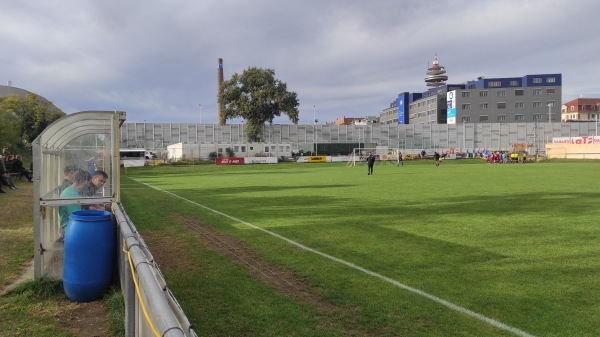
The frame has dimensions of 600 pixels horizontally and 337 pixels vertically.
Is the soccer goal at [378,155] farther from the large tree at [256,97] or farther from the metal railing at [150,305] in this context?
the metal railing at [150,305]

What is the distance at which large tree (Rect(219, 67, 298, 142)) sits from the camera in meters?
74.2

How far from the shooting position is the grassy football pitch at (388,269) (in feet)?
15.9

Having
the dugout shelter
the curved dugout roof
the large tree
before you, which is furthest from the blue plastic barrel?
the large tree

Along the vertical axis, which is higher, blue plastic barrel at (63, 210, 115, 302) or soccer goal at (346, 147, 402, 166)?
soccer goal at (346, 147, 402, 166)

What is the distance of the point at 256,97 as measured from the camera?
7412cm

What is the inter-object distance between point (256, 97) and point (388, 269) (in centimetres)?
6912

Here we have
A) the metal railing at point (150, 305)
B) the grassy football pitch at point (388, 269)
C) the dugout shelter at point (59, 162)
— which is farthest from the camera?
the dugout shelter at point (59, 162)

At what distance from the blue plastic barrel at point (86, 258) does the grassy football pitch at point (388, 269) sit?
1.05 meters

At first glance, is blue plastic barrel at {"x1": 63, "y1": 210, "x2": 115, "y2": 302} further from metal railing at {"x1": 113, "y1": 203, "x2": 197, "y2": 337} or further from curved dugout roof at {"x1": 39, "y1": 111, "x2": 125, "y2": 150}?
metal railing at {"x1": 113, "y1": 203, "x2": 197, "y2": 337}

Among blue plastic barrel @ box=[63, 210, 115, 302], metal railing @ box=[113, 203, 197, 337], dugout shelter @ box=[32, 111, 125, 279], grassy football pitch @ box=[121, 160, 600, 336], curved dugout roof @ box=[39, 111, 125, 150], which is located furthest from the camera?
curved dugout roof @ box=[39, 111, 125, 150]

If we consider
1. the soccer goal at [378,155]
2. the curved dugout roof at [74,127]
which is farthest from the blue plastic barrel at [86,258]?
the soccer goal at [378,155]

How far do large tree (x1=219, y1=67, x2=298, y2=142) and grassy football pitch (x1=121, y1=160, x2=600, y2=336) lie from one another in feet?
203

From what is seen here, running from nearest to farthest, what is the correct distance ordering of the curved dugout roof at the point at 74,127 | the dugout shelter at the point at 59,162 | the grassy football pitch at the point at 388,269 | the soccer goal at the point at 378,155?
the grassy football pitch at the point at 388,269 → the dugout shelter at the point at 59,162 → the curved dugout roof at the point at 74,127 → the soccer goal at the point at 378,155

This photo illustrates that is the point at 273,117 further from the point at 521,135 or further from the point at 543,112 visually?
the point at 543,112
